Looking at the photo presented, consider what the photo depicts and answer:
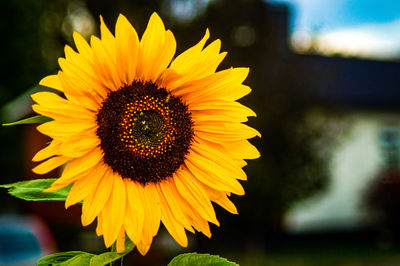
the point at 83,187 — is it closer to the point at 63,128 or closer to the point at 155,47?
the point at 63,128

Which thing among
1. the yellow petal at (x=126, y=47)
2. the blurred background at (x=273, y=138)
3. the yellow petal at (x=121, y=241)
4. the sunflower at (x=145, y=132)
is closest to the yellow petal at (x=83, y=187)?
the sunflower at (x=145, y=132)

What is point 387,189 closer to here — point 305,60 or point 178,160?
point 305,60

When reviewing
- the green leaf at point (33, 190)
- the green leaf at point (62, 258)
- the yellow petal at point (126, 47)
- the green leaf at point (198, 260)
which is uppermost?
the yellow petal at point (126, 47)

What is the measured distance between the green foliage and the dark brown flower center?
1.12 feet

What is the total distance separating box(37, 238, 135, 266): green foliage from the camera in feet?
3.55

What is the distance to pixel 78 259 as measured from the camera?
1.09 m

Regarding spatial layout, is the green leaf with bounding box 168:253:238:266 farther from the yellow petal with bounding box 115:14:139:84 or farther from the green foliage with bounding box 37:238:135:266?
the yellow petal with bounding box 115:14:139:84

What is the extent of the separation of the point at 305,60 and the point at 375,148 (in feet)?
42.3

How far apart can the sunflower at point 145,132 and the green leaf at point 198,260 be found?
0.34 ft

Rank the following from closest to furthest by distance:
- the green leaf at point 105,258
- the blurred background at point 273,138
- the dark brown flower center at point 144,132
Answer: the green leaf at point 105,258
the dark brown flower center at point 144,132
the blurred background at point 273,138

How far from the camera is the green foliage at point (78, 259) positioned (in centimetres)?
108

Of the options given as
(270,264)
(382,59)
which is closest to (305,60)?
(270,264)

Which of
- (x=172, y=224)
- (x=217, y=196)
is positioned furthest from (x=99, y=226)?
(x=217, y=196)

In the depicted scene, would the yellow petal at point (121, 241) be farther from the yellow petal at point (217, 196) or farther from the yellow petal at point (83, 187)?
the yellow petal at point (217, 196)
